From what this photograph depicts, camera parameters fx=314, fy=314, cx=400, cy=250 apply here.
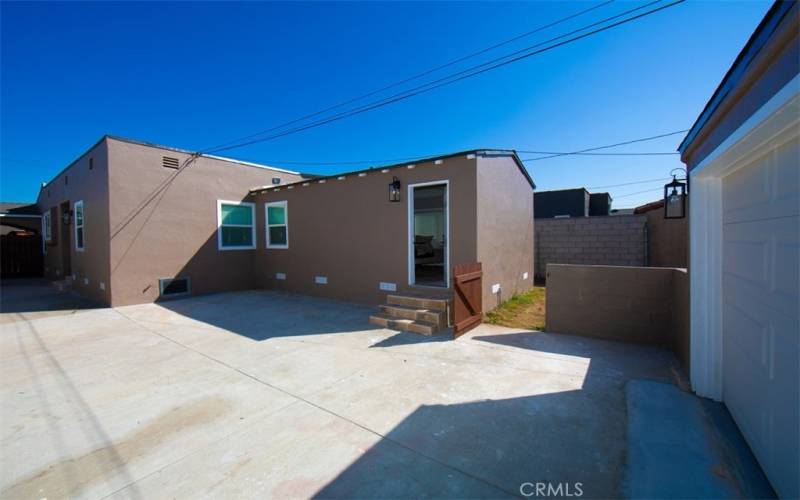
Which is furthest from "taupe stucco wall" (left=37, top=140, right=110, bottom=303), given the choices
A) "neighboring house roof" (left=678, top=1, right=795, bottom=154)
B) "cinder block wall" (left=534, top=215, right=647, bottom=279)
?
"cinder block wall" (left=534, top=215, right=647, bottom=279)

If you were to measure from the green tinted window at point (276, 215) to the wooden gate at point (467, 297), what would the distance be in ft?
20.0

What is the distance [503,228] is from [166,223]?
8.69 m

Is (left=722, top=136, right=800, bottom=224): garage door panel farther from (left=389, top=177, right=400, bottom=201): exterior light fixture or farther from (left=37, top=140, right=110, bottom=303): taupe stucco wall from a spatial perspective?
(left=37, top=140, right=110, bottom=303): taupe stucco wall

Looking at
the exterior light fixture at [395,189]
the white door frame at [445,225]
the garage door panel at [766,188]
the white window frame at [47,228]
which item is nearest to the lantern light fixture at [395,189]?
the exterior light fixture at [395,189]

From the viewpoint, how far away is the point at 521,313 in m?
6.52

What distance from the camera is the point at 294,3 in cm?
686

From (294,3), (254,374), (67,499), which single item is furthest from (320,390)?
(294,3)

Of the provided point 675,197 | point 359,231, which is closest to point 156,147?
point 359,231

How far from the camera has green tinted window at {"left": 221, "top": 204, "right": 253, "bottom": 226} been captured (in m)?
9.55

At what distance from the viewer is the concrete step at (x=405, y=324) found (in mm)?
5125

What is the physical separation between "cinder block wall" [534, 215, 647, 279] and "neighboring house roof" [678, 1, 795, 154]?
314 inches

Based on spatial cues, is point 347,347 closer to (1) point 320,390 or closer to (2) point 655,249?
(1) point 320,390

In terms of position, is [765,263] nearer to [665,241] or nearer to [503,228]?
[503,228]

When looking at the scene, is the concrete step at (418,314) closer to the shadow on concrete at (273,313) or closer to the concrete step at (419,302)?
the concrete step at (419,302)
